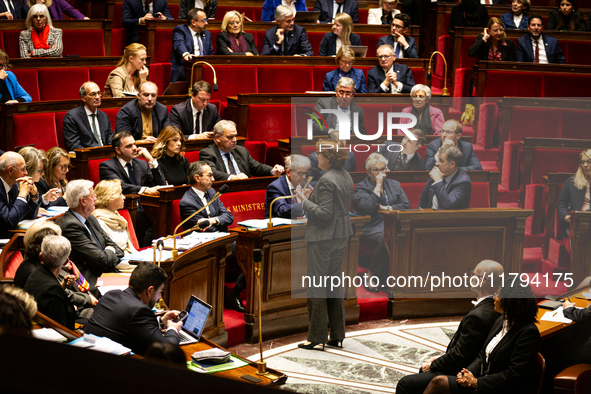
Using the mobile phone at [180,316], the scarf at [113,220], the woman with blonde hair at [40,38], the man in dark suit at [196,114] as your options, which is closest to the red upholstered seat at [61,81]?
the woman with blonde hair at [40,38]

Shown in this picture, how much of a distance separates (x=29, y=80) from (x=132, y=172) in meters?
1.64

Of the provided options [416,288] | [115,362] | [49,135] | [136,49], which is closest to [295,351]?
[416,288]

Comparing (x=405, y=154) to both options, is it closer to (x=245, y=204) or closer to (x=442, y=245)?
(x=442, y=245)

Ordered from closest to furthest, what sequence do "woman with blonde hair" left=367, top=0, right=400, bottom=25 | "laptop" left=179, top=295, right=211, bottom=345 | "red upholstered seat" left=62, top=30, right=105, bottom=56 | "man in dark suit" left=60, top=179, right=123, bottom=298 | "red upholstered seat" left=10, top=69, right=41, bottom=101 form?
"laptop" left=179, top=295, right=211, bottom=345
"man in dark suit" left=60, top=179, right=123, bottom=298
"red upholstered seat" left=10, top=69, right=41, bottom=101
"red upholstered seat" left=62, top=30, right=105, bottom=56
"woman with blonde hair" left=367, top=0, right=400, bottom=25

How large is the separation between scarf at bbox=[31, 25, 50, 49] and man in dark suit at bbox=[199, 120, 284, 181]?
187cm

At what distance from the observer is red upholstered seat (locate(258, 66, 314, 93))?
19.4 feet

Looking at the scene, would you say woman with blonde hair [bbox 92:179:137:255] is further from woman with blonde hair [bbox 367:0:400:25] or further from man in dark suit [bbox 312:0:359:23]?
woman with blonde hair [bbox 367:0:400:25]

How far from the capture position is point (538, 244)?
14.2ft

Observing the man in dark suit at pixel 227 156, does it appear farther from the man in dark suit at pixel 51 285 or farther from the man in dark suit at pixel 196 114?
the man in dark suit at pixel 51 285

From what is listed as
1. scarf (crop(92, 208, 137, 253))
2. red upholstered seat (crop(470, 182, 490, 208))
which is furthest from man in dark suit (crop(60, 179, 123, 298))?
red upholstered seat (crop(470, 182, 490, 208))

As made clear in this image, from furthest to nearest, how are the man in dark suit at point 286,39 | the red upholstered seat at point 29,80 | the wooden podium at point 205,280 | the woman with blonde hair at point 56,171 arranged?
the man in dark suit at point 286,39, the red upholstered seat at point 29,80, the woman with blonde hair at point 56,171, the wooden podium at point 205,280

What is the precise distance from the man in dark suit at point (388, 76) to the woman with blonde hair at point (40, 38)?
2654 mm

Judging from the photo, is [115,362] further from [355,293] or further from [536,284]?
[355,293]

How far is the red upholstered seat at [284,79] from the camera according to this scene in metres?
5.92
